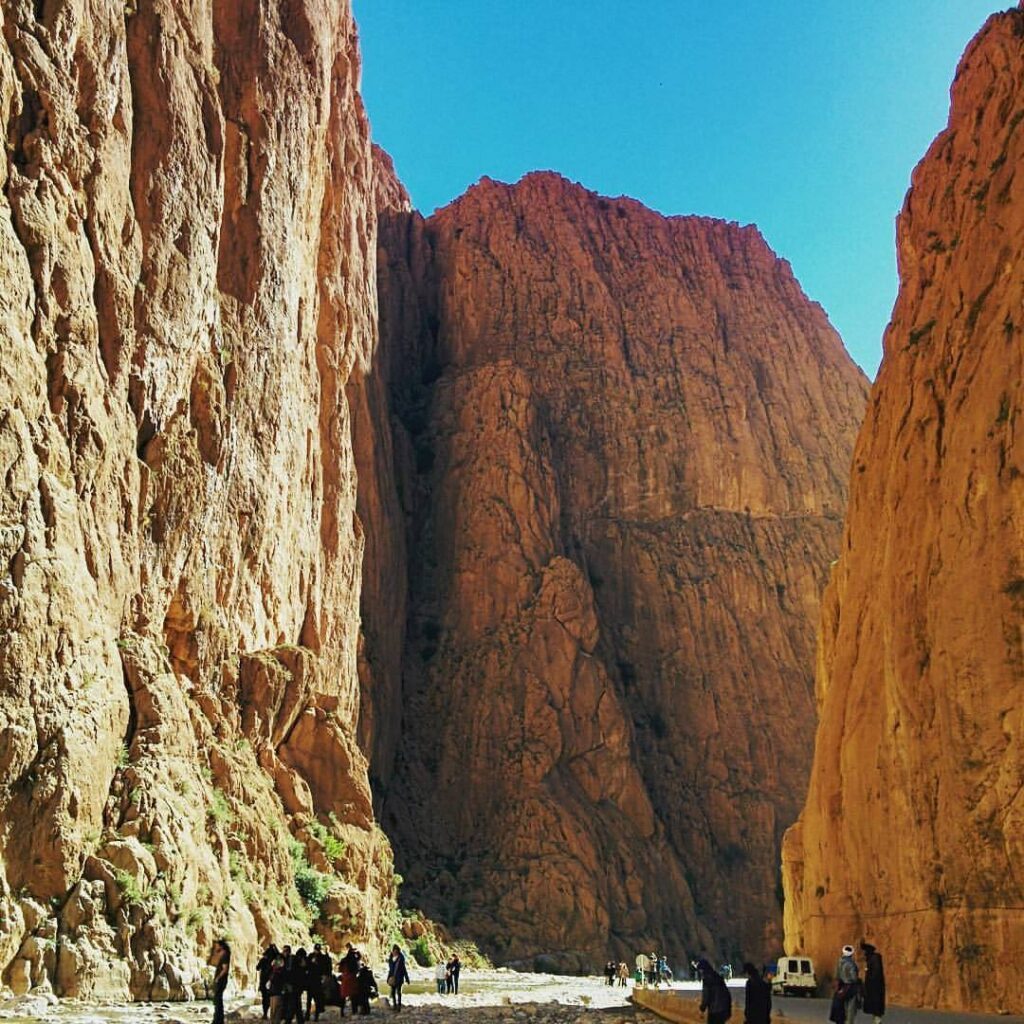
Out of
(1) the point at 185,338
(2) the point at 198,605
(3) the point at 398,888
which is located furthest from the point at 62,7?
(3) the point at 398,888

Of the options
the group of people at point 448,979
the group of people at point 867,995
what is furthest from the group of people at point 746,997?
the group of people at point 448,979

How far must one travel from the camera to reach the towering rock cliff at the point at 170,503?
22.9 m

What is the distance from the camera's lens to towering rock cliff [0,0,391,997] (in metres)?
22.9

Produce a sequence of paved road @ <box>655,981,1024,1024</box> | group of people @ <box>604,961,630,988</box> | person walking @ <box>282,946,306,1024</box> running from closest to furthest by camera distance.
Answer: paved road @ <box>655,981,1024,1024</box> → person walking @ <box>282,946,306,1024</box> → group of people @ <box>604,961,630,988</box>

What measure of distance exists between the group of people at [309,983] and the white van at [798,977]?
7.88 metres

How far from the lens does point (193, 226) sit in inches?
1340

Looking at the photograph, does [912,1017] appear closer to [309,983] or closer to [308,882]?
[309,983]

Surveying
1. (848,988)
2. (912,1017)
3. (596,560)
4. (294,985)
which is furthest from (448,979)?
(596,560)

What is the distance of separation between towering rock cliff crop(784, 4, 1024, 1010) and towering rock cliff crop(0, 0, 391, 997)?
13778 millimetres

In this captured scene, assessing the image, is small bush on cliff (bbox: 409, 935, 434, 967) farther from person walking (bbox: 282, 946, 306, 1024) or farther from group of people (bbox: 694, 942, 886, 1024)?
group of people (bbox: 694, 942, 886, 1024)

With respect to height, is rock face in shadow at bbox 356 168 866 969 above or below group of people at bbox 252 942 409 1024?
above

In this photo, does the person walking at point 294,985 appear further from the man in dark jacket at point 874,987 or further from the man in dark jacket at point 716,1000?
the man in dark jacket at point 874,987

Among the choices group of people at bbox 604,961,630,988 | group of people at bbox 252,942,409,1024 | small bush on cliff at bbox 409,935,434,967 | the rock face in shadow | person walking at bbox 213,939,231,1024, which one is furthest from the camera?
the rock face in shadow

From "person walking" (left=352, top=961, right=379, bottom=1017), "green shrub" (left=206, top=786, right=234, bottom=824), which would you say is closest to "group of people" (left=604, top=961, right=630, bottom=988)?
"green shrub" (left=206, top=786, right=234, bottom=824)
